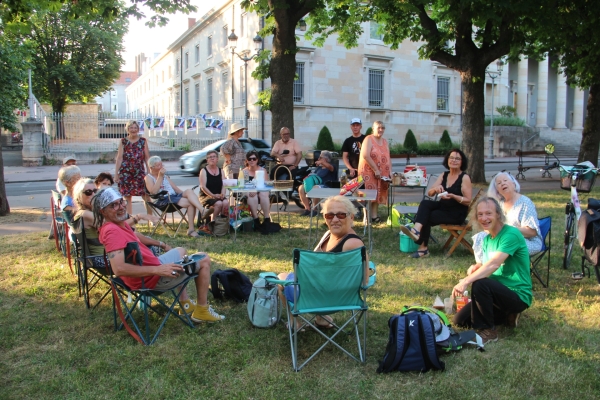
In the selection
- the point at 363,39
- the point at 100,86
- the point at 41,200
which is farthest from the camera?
the point at 100,86

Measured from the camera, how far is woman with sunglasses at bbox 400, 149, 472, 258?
22.2ft

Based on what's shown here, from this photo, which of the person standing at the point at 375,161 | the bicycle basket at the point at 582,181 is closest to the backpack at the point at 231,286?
the person standing at the point at 375,161

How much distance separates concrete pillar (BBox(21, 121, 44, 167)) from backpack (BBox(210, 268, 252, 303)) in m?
21.6

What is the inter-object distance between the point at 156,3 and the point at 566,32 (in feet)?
32.5

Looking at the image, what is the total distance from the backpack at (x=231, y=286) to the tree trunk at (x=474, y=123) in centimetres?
1032

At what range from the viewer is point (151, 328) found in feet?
15.0

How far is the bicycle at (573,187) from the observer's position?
6.09 metres

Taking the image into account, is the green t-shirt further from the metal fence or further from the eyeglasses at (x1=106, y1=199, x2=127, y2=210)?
the metal fence

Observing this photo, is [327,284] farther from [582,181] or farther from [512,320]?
[582,181]

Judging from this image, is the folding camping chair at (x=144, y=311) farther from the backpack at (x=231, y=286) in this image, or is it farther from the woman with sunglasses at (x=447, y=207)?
the woman with sunglasses at (x=447, y=207)

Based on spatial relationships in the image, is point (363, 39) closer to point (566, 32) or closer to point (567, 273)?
point (566, 32)

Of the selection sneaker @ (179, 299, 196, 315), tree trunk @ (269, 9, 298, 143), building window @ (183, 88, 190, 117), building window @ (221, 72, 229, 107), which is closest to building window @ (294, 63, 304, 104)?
building window @ (221, 72, 229, 107)

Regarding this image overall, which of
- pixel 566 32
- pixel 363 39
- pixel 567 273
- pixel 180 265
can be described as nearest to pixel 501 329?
pixel 567 273

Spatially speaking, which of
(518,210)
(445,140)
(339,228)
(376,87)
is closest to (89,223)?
(339,228)
